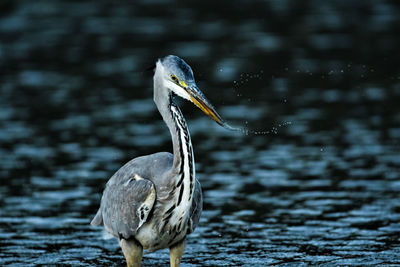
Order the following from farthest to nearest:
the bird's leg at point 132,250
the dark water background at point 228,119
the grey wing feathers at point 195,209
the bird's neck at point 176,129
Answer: the dark water background at point 228,119
the bird's leg at point 132,250
the grey wing feathers at point 195,209
the bird's neck at point 176,129

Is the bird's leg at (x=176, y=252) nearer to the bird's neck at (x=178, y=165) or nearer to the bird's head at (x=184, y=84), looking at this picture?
the bird's neck at (x=178, y=165)

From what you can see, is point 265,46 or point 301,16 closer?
point 265,46

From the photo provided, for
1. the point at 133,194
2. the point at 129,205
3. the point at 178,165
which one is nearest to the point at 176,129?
the point at 178,165

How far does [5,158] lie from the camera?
1329cm

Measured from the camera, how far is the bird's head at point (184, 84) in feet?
24.8

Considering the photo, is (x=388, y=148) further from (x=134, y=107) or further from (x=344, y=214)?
(x=134, y=107)

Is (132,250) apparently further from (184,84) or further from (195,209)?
(184,84)

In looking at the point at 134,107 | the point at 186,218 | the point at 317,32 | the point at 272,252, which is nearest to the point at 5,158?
the point at 134,107

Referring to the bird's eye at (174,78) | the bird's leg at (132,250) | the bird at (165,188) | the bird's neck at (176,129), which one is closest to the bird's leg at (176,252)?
the bird at (165,188)

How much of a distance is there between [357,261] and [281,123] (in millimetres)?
5274

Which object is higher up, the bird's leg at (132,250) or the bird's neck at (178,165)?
the bird's neck at (178,165)

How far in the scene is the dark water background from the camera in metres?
10.2

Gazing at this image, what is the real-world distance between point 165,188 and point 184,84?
0.91 meters

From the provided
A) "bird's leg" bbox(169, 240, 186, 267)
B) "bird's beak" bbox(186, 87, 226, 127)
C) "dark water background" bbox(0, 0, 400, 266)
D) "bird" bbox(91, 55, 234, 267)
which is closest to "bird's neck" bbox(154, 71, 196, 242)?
"bird" bbox(91, 55, 234, 267)
